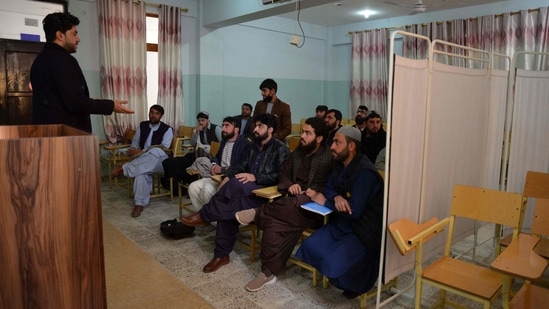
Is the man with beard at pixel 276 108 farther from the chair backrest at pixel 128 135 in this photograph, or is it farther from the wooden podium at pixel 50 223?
the wooden podium at pixel 50 223

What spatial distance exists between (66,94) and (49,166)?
1.33 metres

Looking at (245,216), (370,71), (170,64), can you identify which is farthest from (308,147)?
(370,71)

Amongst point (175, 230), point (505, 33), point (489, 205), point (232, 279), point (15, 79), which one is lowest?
point (232, 279)

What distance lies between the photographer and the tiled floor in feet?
8.43

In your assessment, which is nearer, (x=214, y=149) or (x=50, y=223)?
(x=50, y=223)

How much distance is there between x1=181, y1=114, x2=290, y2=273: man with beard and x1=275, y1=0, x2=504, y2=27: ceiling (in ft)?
10.1

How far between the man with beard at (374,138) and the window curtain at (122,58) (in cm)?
344

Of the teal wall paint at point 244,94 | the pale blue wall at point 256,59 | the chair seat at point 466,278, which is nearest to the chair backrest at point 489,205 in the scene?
the chair seat at point 466,278

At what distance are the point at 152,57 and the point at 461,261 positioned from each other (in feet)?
17.9

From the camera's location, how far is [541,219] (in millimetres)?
2180

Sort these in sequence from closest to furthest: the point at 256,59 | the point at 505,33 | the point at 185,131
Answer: the point at 505,33, the point at 185,131, the point at 256,59

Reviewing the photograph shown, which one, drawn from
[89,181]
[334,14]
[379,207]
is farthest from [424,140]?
[334,14]

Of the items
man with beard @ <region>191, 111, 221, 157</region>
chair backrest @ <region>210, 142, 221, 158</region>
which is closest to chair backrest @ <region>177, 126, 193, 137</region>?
man with beard @ <region>191, 111, 221, 157</region>

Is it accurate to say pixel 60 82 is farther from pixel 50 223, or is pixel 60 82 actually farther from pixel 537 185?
pixel 537 185
